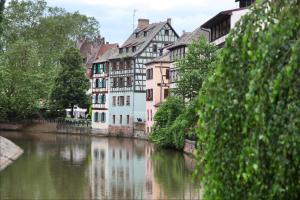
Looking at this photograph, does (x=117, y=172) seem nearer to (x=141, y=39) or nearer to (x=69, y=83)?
(x=141, y=39)

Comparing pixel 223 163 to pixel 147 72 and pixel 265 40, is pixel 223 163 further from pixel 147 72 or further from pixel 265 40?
pixel 147 72

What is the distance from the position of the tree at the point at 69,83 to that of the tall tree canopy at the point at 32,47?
248 centimetres

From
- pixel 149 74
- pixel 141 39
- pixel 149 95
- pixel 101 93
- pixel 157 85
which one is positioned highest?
pixel 141 39

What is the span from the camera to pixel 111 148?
181ft

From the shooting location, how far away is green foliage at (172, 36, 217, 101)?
45000 mm

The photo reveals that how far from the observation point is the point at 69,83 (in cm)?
7788

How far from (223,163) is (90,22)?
9019cm

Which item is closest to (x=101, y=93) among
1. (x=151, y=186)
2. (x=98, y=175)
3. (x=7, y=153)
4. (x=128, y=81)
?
(x=128, y=81)

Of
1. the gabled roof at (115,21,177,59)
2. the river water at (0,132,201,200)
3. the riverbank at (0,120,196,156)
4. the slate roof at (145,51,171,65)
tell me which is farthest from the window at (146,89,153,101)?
the river water at (0,132,201,200)

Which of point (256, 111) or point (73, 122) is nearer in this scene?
point (256, 111)

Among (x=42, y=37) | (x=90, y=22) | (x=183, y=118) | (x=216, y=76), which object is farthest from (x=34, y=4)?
(x=216, y=76)

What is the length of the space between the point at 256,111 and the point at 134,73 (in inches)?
2523

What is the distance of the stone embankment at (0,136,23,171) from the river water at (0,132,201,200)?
1.58 feet

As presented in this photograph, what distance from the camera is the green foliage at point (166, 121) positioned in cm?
5072
